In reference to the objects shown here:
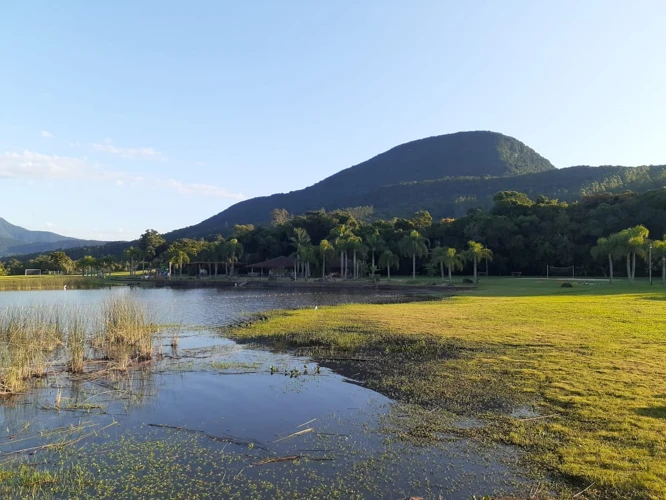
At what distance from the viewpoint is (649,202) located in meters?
62.8

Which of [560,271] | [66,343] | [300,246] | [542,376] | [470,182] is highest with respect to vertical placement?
[470,182]

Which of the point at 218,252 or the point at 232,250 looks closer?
the point at 232,250

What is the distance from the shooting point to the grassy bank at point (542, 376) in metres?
6.76

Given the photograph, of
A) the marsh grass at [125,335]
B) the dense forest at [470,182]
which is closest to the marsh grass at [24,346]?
the marsh grass at [125,335]

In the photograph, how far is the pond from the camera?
6598 millimetres

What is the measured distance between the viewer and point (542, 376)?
11.0 meters

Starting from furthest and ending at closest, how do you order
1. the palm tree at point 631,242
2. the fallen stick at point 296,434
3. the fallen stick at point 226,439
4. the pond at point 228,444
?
the palm tree at point 631,242, the fallen stick at point 296,434, the fallen stick at point 226,439, the pond at point 228,444

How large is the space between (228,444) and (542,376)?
23.8ft

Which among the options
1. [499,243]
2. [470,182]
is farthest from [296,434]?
[470,182]

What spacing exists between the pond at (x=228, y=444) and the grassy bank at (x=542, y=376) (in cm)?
82

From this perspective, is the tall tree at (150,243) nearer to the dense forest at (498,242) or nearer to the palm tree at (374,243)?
the dense forest at (498,242)

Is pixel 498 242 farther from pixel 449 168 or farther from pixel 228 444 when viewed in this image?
pixel 449 168

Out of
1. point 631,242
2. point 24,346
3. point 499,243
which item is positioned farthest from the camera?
point 499,243

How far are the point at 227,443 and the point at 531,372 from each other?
7363 millimetres
